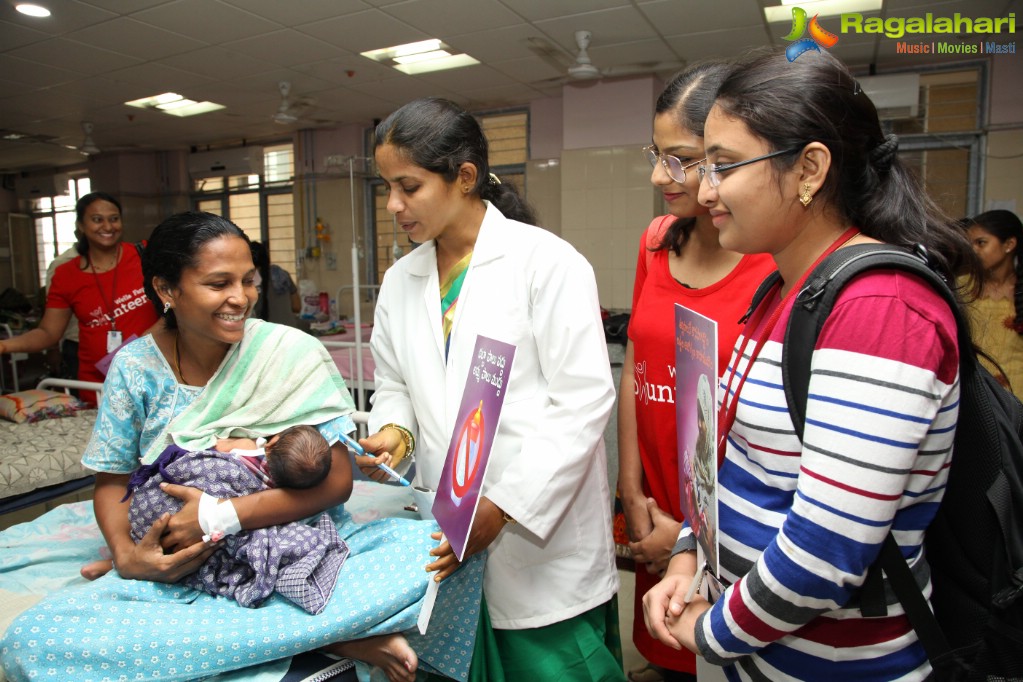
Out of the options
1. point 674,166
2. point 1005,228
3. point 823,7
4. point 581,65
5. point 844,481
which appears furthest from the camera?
point 581,65

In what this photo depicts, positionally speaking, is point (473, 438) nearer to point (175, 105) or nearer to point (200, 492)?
point (200, 492)

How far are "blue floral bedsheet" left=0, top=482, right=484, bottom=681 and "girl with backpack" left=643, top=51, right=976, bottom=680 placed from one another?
0.52 m

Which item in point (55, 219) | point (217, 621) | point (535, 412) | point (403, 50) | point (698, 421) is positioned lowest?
point (217, 621)

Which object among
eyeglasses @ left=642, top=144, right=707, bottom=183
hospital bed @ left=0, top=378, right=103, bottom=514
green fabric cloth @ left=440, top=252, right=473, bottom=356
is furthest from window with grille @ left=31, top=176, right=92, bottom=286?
eyeglasses @ left=642, top=144, right=707, bottom=183

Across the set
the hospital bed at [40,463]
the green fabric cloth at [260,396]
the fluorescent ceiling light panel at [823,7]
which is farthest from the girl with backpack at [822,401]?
the fluorescent ceiling light panel at [823,7]

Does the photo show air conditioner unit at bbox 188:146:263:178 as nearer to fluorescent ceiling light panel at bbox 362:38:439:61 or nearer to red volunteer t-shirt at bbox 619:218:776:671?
fluorescent ceiling light panel at bbox 362:38:439:61

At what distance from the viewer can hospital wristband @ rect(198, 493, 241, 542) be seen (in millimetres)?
1387

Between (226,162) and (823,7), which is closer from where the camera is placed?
(823,7)

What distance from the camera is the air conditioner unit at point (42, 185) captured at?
36.6 feet

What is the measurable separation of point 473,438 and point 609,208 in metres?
6.37

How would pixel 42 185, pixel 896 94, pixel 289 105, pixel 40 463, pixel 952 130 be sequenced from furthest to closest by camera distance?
pixel 42 185
pixel 289 105
pixel 952 130
pixel 896 94
pixel 40 463

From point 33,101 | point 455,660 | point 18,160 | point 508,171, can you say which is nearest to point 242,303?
point 455,660

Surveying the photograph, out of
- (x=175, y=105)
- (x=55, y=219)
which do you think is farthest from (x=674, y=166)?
(x=55, y=219)

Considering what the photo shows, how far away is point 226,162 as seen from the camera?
9.69m
